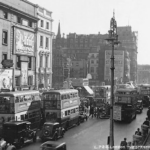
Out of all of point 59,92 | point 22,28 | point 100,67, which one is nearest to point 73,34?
point 100,67

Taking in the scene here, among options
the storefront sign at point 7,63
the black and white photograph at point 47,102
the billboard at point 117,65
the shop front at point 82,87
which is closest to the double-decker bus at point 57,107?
the black and white photograph at point 47,102

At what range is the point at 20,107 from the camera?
79.0 feet

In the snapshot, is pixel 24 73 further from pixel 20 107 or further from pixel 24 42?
pixel 20 107

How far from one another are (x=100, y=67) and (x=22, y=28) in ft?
201

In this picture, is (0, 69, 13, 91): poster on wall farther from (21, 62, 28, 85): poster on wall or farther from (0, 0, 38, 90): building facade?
(21, 62, 28, 85): poster on wall

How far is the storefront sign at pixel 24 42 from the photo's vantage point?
43500mm

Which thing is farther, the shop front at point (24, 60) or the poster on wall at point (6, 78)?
the shop front at point (24, 60)

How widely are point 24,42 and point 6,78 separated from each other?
8456 mm

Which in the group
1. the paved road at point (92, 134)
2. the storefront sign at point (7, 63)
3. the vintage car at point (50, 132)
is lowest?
the paved road at point (92, 134)

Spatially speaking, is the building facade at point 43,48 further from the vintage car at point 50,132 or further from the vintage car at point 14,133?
the vintage car at point 14,133

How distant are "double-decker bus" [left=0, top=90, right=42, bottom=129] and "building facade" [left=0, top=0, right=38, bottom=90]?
40.9 ft

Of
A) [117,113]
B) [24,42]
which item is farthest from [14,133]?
[24,42]

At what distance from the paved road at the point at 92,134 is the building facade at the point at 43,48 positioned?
21.1 meters

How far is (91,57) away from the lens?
10825 centimetres
